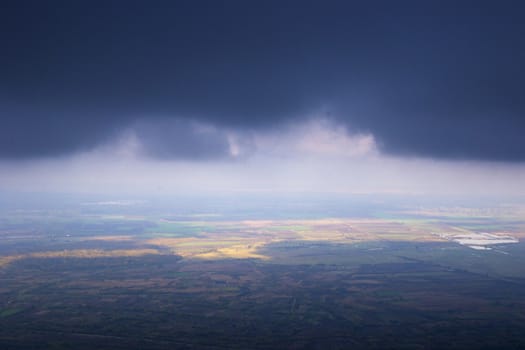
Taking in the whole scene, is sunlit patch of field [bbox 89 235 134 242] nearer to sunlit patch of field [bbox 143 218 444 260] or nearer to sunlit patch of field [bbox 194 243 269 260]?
A: sunlit patch of field [bbox 143 218 444 260]

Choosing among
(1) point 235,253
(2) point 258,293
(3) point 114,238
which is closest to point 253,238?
(1) point 235,253

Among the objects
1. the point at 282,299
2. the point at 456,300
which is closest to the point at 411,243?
the point at 456,300

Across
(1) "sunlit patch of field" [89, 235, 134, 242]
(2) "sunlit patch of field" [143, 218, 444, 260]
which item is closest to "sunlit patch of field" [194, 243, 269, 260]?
(2) "sunlit patch of field" [143, 218, 444, 260]

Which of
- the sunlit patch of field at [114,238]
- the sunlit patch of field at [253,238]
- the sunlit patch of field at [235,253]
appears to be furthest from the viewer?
the sunlit patch of field at [114,238]

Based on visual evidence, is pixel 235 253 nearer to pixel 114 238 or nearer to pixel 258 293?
pixel 258 293

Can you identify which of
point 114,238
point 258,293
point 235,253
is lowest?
point 258,293

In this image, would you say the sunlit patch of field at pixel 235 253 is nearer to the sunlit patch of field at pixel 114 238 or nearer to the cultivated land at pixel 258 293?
the cultivated land at pixel 258 293

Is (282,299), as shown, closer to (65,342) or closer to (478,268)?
(65,342)

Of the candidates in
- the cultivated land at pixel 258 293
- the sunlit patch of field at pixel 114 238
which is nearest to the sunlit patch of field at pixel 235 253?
the cultivated land at pixel 258 293
